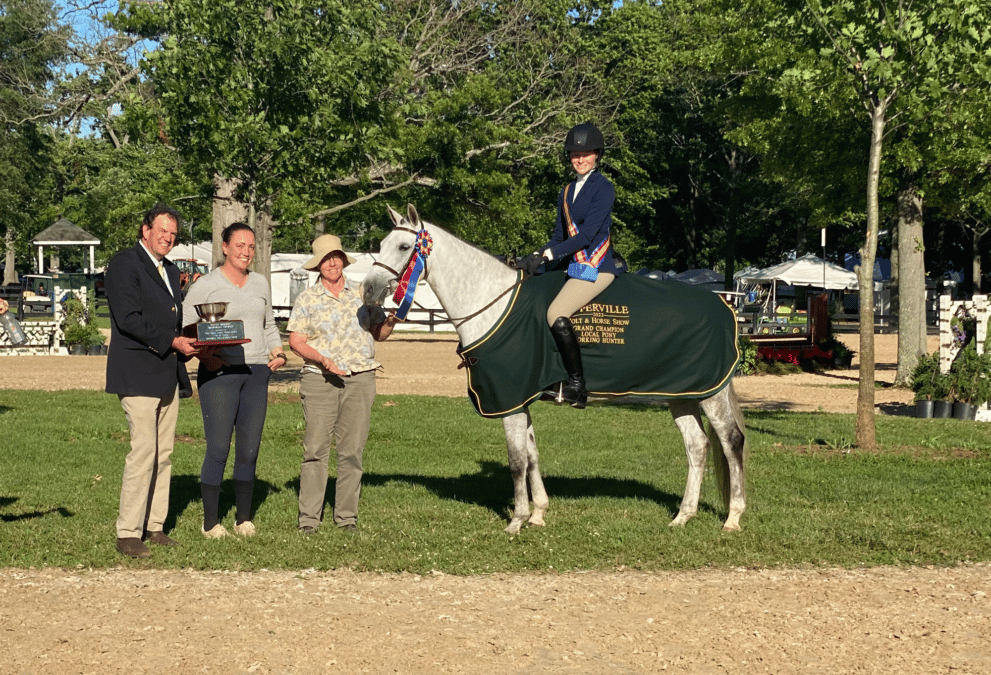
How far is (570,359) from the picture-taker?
8500 mm

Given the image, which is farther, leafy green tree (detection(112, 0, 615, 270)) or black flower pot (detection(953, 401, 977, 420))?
black flower pot (detection(953, 401, 977, 420))

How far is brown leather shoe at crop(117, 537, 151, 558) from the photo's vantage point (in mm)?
7723

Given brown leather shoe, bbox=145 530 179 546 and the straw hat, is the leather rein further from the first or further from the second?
brown leather shoe, bbox=145 530 179 546

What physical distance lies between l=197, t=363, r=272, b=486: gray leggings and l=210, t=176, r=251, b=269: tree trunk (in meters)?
11.2

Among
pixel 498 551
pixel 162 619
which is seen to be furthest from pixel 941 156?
pixel 162 619

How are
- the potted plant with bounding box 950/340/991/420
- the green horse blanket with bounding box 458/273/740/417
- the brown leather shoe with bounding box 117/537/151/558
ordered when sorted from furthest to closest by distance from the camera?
the potted plant with bounding box 950/340/991/420, the green horse blanket with bounding box 458/273/740/417, the brown leather shoe with bounding box 117/537/151/558

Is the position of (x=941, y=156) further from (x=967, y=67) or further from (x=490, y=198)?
(x=490, y=198)

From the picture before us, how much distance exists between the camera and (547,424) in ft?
52.2

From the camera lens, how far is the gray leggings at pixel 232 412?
26.7ft

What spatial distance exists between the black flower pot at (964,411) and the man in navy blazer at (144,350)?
1322 centimetres

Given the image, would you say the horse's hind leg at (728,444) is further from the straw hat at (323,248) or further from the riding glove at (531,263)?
the straw hat at (323,248)

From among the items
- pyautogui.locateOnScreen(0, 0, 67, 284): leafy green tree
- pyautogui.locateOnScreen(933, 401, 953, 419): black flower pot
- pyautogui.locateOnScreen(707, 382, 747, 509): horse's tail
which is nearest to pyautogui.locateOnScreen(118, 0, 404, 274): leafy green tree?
pyautogui.locateOnScreen(933, 401, 953, 419): black flower pot

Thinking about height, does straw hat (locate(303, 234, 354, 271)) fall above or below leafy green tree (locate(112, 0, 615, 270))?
below

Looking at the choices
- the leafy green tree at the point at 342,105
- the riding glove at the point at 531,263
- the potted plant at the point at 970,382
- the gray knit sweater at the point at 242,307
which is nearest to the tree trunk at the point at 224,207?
the leafy green tree at the point at 342,105
